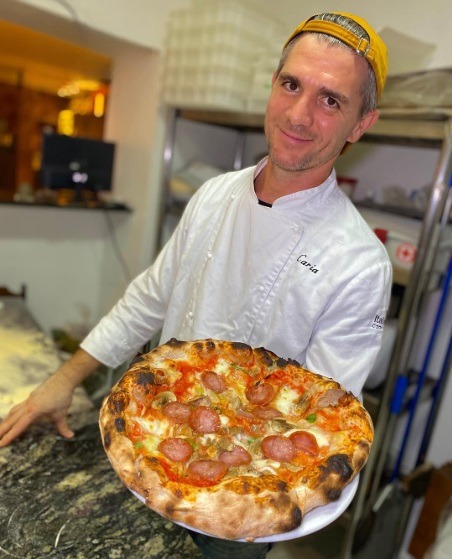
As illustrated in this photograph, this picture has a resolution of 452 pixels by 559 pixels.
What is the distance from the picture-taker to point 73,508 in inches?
34.2

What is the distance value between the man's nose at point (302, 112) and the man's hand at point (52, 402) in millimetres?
647

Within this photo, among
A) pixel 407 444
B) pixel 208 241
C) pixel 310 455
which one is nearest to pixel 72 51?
pixel 208 241

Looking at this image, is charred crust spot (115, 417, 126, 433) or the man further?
the man

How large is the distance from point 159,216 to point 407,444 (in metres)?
1.61

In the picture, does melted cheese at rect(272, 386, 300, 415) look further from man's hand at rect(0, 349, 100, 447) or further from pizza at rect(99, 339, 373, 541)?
man's hand at rect(0, 349, 100, 447)

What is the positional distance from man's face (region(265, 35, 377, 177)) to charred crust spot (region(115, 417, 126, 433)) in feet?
1.72

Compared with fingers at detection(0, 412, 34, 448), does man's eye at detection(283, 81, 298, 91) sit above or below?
above

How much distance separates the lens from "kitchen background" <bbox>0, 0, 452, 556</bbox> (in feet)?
6.51

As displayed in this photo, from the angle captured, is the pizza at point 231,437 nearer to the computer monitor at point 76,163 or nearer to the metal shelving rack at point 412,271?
the metal shelving rack at point 412,271

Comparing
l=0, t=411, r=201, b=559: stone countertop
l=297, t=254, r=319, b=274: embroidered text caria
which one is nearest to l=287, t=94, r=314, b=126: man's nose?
l=297, t=254, r=319, b=274: embroidered text caria

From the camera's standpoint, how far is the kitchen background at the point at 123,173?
1.99m

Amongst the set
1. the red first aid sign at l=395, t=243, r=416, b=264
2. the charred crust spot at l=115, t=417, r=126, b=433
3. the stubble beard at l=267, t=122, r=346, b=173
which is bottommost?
the charred crust spot at l=115, t=417, r=126, b=433

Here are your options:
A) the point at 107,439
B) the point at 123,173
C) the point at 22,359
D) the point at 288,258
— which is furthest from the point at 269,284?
the point at 123,173

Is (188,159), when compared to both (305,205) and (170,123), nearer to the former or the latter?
(170,123)
